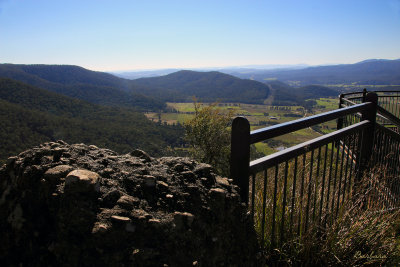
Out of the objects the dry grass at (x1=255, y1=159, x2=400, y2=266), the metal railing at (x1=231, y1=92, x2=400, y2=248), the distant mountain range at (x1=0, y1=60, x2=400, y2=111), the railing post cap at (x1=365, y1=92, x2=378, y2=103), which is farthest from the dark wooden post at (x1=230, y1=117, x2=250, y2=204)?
the distant mountain range at (x1=0, y1=60, x2=400, y2=111)

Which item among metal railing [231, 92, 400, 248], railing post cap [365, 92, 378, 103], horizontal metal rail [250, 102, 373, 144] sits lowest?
metal railing [231, 92, 400, 248]

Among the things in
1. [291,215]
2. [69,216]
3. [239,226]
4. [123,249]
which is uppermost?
[69,216]

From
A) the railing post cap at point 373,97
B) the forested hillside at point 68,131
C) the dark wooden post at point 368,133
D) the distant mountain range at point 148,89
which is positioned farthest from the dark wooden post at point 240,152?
the distant mountain range at point 148,89

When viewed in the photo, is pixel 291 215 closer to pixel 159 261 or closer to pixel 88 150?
pixel 159 261

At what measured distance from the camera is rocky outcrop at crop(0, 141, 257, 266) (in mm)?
1115

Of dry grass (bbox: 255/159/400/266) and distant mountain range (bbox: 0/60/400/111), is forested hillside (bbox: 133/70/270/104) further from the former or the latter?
dry grass (bbox: 255/159/400/266)

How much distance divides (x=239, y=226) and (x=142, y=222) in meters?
0.57

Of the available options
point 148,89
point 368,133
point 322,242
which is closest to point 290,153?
point 322,242

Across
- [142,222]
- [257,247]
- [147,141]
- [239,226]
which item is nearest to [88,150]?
[142,222]

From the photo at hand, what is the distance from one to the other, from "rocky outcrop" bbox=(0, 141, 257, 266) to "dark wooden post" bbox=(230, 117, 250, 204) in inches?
4.5

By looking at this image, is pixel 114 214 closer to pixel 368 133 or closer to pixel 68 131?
pixel 368 133

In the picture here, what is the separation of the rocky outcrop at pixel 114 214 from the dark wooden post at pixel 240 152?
11 cm

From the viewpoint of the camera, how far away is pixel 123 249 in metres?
1.11

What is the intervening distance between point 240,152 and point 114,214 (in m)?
0.79
